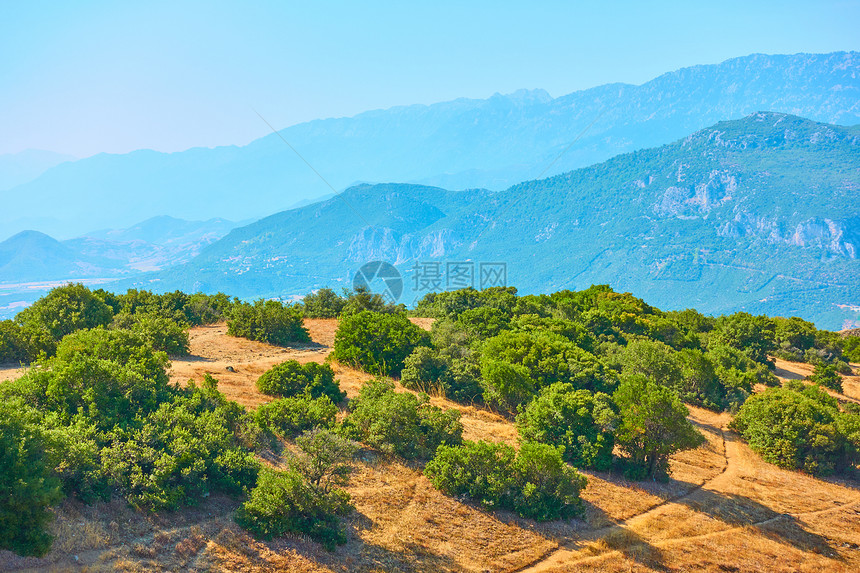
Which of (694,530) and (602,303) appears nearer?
(694,530)

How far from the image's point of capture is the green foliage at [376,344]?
22734 mm

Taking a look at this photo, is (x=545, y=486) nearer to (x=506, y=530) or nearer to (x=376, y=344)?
(x=506, y=530)

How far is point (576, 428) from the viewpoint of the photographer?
54.9ft

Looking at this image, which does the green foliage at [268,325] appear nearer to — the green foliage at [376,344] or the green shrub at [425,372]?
the green foliage at [376,344]

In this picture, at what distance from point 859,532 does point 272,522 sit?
16.7m

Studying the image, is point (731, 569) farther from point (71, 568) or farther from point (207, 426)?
point (71, 568)

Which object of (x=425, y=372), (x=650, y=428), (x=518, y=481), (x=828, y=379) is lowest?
(x=518, y=481)

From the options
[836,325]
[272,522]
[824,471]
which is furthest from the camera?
[836,325]

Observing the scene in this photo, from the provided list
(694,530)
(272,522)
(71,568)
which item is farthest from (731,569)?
(71,568)

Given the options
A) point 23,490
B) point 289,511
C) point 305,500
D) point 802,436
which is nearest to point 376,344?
point 305,500

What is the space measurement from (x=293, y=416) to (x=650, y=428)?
35.0 ft

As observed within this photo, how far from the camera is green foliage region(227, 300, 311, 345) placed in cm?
2675

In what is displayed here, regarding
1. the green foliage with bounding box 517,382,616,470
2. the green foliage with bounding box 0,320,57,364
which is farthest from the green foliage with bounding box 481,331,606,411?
the green foliage with bounding box 0,320,57,364

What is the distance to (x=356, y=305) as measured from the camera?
3406 centimetres
